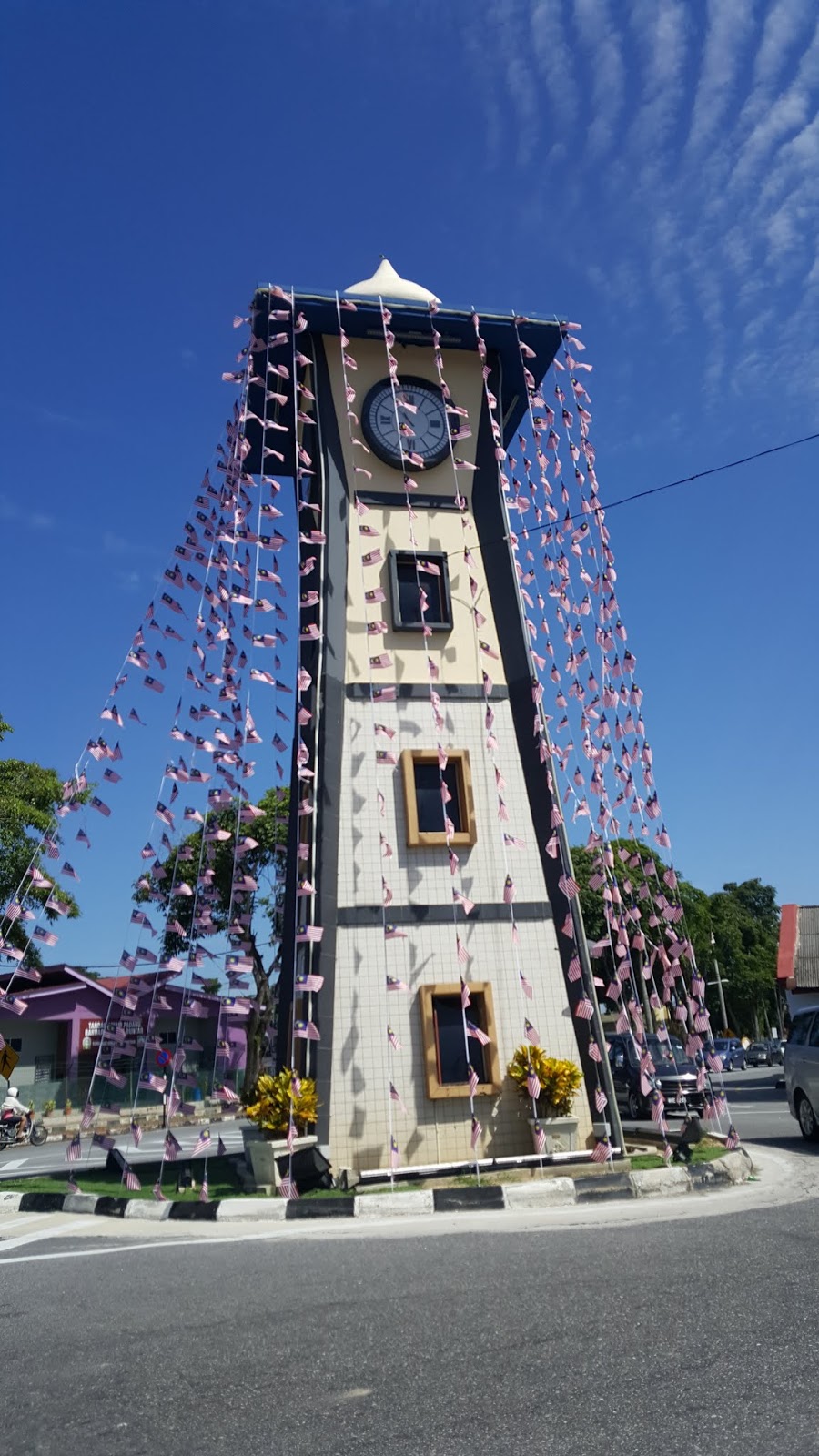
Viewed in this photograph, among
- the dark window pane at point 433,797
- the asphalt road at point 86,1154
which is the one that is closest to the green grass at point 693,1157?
the dark window pane at point 433,797

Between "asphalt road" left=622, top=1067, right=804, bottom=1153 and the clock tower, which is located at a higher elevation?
the clock tower

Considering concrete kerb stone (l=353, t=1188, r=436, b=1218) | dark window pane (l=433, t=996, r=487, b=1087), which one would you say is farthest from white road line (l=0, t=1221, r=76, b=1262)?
dark window pane (l=433, t=996, r=487, b=1087)

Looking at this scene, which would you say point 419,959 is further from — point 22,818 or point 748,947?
point 748,947

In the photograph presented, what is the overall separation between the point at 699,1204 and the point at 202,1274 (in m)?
5.00

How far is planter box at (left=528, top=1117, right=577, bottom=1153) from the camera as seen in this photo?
1321cm

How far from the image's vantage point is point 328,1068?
13195 mm

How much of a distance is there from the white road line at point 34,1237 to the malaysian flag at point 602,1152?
623 centimetres

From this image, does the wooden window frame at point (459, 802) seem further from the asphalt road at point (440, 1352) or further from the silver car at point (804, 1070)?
the asphalt road at point (440, 1352)

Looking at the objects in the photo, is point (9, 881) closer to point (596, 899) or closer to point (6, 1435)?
point (6, 1435)

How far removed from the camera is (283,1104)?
12.6 meters

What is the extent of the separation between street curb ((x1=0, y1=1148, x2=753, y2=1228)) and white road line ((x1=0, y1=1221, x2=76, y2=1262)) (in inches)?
35.2

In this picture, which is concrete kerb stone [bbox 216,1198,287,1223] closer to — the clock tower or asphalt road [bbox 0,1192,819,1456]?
the clock tower

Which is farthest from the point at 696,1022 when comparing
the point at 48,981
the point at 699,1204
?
the point at 48,981

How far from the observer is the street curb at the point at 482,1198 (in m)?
10.6
